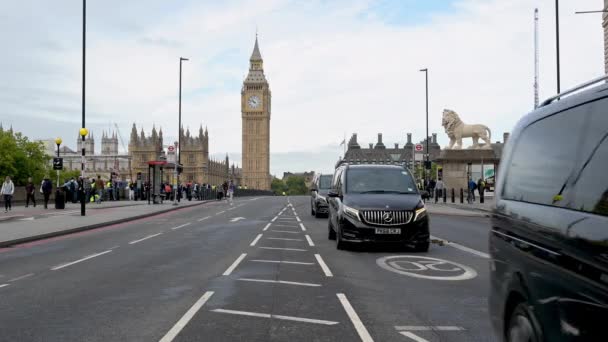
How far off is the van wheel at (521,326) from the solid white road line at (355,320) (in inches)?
77.0

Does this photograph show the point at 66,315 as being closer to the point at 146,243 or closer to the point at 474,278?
the point at 474,278

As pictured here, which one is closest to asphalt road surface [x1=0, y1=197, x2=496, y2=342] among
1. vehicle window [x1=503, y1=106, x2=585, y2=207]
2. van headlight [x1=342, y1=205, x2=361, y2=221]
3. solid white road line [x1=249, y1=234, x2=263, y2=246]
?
solid white road line [x1=249, y1=234, x2=263, y2=246]

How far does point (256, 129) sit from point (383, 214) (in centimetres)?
17188

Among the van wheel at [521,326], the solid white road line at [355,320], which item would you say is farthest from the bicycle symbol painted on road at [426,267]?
the van wheel at [521,326]

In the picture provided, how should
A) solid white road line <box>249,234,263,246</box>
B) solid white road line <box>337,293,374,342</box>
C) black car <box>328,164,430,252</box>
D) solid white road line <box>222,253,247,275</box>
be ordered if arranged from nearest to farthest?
solid white road line <box>337,293,374,342</box> → solid white road line <box>222,253,247,275</box> → black car <box>328,164,430,252</box> → solid white road line <box>249,234,263,246</box>

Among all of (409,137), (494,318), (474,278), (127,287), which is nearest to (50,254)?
(127,287)

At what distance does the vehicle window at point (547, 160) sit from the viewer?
3299mm

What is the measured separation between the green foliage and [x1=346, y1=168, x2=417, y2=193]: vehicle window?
81198mm

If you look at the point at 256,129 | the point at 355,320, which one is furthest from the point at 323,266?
the point at 256,129

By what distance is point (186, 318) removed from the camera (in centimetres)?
654

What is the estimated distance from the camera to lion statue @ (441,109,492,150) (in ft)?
160

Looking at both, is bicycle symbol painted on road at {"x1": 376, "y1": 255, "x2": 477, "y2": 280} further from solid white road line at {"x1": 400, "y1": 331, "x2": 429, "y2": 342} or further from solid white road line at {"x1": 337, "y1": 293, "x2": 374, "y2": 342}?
solid white road line at {"x1": 400, "y1": 331, "x2": 429, "y2": 342}

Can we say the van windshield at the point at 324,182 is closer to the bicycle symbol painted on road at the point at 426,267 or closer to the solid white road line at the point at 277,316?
the bicycle symbol painted on road at the point at 426,267

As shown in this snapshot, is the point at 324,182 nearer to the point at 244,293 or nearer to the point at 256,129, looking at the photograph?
the point at 244,293
